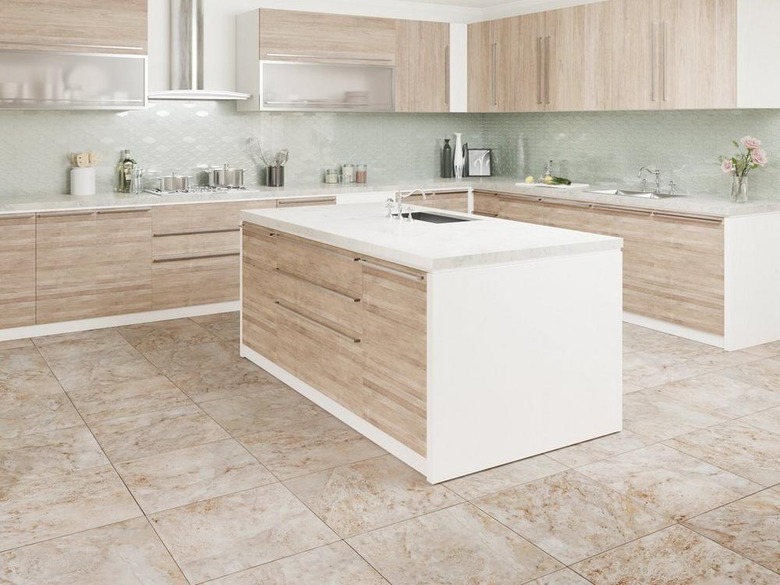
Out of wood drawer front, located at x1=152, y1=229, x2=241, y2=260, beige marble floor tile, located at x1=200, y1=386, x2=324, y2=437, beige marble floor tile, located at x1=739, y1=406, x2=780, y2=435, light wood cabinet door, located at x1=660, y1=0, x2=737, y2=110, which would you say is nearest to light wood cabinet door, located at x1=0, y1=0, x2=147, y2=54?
wood drawer front, located at x1=152, y1=229, x2=241, y2=260

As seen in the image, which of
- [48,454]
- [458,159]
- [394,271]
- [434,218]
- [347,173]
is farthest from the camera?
[458,159]

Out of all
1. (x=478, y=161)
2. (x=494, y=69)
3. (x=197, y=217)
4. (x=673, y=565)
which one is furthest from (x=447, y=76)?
(x=673, y=565)

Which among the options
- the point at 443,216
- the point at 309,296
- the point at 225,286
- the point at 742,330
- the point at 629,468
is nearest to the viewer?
the point at 629,468

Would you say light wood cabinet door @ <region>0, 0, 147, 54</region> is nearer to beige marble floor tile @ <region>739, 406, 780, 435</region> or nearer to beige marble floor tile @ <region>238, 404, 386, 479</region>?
beige marble floor tile @ <region>238, 404, 386, 479</region>

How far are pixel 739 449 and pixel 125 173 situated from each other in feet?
15.7

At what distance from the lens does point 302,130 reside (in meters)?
7.43

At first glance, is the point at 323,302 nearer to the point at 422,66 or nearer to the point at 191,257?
the point at 191,257

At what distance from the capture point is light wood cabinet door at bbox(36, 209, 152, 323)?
5762 mm

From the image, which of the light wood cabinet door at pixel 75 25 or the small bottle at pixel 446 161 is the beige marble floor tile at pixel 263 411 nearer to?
the light wood cabinet door at pixel 75 25

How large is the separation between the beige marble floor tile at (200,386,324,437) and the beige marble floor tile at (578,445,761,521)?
1.45m

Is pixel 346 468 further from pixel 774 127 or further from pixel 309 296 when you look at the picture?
pixel 774 127

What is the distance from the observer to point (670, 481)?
3.45 meters

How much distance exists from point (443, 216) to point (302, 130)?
311cm

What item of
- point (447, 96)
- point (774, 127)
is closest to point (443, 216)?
point (774, 127)
